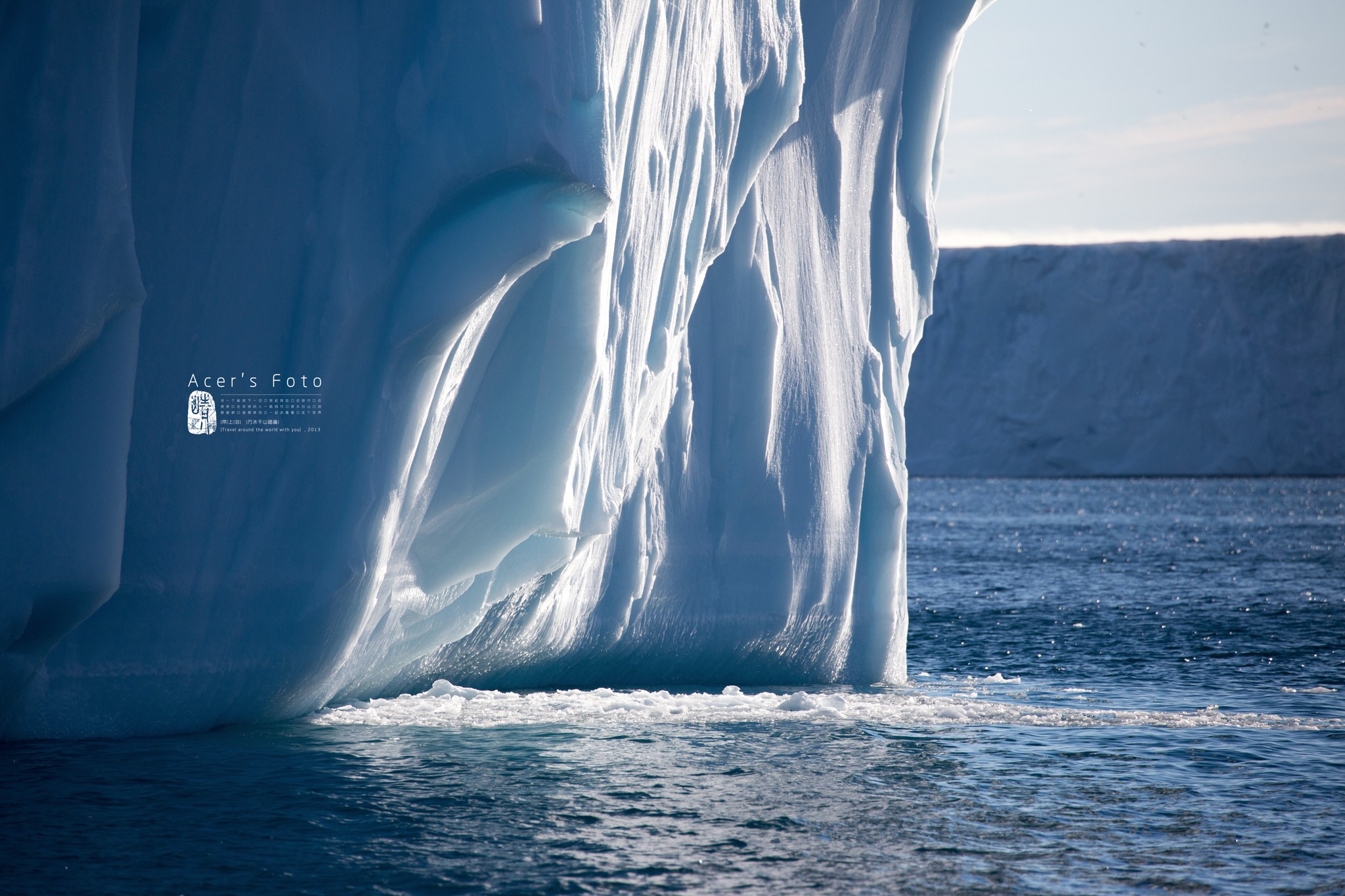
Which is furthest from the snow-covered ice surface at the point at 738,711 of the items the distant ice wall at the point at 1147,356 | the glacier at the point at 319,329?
the distant ice wall at the point at 1147,356

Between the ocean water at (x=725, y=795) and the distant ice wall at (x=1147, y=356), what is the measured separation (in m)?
37.7

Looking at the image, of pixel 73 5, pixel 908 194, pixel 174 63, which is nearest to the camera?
pixel 73 5

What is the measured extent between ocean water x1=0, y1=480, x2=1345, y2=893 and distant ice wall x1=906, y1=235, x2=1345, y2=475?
124ft

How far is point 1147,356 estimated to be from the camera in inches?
1757

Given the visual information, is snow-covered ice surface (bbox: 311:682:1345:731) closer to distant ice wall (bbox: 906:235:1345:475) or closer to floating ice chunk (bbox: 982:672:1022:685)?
floating ice chunk (bbox: 982:672:1022:685)

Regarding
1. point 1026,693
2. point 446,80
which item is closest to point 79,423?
point 446,80

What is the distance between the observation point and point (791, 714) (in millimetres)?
6777

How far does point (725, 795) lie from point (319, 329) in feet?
7.52

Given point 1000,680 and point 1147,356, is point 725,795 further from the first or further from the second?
point 1147,356

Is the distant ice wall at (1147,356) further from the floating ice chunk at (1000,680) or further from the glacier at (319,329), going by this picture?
the glacier at (319,329)

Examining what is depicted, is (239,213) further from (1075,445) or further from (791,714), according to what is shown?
(1075,445)

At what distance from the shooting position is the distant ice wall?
44.3 m

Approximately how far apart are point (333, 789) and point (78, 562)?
46.4 inches

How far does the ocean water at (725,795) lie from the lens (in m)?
4.01
